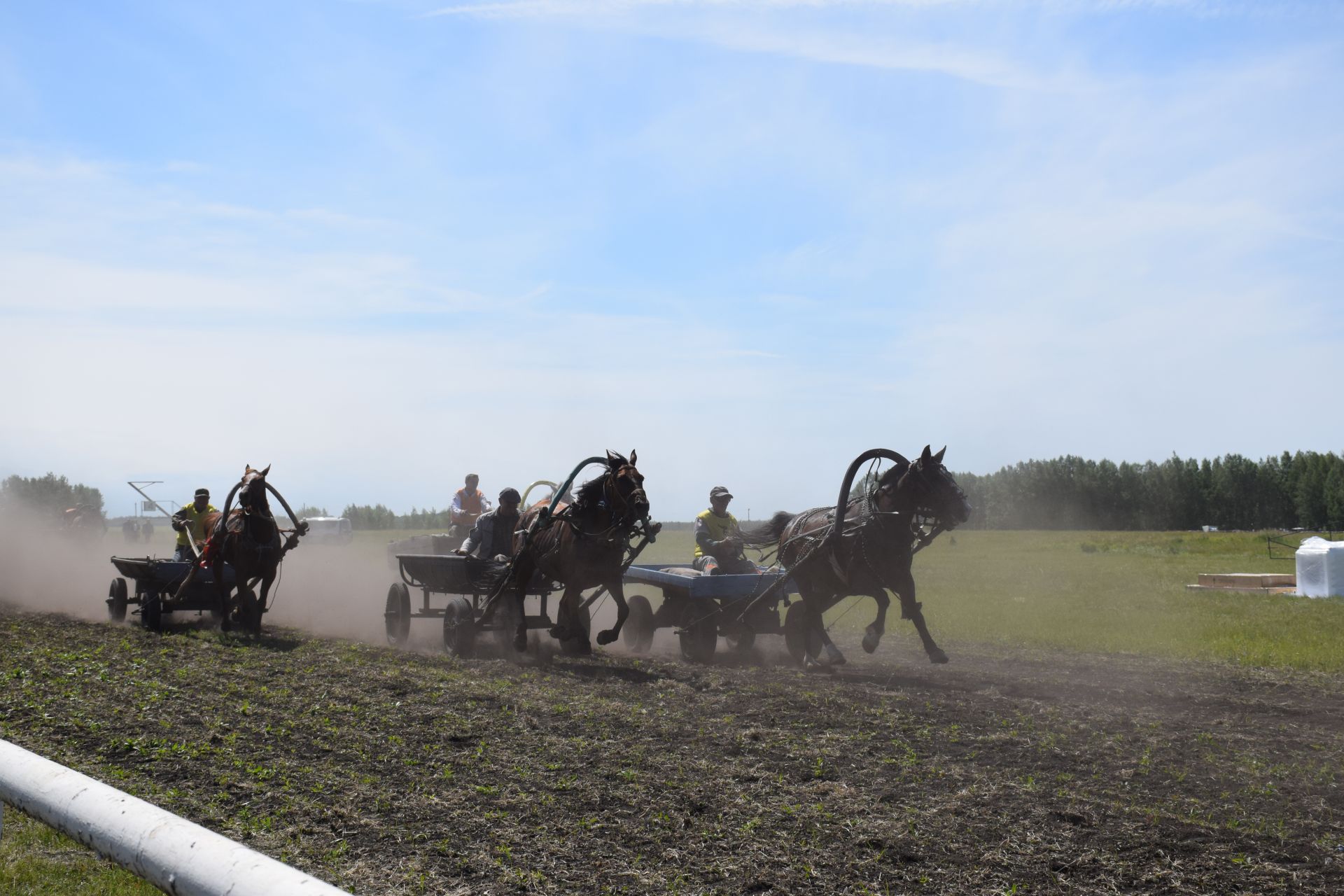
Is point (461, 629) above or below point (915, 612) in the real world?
below

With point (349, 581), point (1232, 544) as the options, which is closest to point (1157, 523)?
point (1232, 544)

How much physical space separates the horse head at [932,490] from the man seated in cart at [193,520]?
1109cm

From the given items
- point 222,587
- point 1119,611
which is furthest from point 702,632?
point 1119,611

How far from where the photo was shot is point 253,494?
15906 mm

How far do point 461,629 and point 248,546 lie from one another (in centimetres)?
365

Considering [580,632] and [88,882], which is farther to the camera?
[580,632]

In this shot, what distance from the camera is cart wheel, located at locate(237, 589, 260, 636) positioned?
16.0 meters

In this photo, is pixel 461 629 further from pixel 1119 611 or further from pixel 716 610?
pixel 1119 611

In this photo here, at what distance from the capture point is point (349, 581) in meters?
27.6

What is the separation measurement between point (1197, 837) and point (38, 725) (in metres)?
8.17

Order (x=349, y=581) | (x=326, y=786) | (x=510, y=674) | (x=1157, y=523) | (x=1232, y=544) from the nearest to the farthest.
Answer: (x=326, y=786) < (x=510, y=674) < (x=349, y=581) < (x=1232, y=544) < (x=1157, y=523)

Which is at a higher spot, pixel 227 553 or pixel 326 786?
pixel 227 553

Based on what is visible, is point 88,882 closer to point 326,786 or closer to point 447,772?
point 326,786

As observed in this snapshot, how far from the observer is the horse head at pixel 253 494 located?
15867mm
